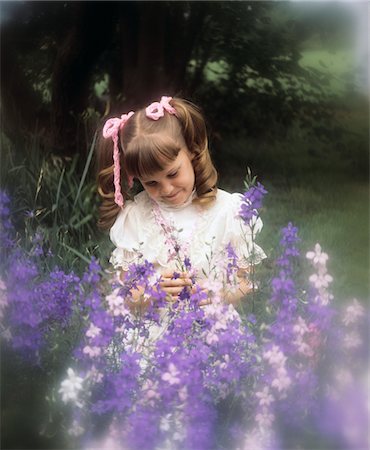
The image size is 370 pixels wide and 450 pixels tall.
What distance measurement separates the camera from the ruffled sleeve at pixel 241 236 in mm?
1829

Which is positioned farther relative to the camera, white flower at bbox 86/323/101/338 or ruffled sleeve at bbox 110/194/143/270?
ruffled sleeve at bbox 110/194/143/270

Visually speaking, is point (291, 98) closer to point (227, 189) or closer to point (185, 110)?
point (227, 189)

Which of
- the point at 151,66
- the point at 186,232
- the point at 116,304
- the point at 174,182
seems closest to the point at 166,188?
the point at 174,182

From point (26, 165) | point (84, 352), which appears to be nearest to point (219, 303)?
point (84, 352)

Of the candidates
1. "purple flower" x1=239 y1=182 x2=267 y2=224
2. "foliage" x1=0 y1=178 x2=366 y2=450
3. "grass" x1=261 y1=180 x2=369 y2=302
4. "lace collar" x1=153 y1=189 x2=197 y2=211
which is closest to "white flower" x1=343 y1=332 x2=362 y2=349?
"foliage" x1=0 y1=178 x2=366 y2=450

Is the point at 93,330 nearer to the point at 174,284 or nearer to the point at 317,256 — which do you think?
the point at 174,284

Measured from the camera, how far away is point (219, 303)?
1.71 metres

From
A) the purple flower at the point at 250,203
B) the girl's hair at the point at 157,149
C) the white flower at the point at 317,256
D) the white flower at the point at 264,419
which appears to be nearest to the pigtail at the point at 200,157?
the girl's hair at the point at 157,149

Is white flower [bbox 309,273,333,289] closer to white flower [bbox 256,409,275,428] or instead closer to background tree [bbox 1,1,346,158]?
white flower [bbox 256,409,275,428]

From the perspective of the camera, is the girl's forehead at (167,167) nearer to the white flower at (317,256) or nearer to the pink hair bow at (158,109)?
the pink hair bow at (158,109)

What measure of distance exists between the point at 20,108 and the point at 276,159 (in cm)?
69

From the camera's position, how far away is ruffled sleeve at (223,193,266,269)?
1.83 m

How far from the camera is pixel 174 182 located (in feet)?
5.93

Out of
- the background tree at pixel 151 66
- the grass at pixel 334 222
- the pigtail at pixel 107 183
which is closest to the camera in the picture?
the pigtail at pixel 107 183
